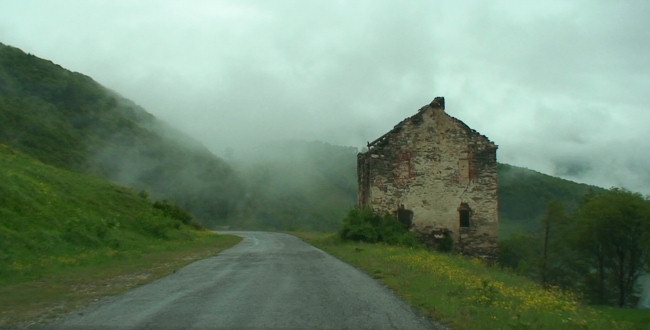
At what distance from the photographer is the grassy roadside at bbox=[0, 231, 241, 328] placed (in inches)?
431

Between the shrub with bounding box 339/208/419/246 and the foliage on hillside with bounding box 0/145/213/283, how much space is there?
10203 mm

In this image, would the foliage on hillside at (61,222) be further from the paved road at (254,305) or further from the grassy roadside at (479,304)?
the grassy roadside at (479,304)

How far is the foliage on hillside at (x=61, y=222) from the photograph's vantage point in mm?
19484

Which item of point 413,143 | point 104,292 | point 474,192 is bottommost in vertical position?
point 104,292

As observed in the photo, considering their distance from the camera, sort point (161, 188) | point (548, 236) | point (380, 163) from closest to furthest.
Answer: point (380, 163), point (548, 236), point (161, 188)

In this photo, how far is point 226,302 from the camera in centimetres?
1191

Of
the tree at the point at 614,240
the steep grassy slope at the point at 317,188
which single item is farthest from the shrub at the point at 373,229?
the steep grassy slope at the point at 317,188

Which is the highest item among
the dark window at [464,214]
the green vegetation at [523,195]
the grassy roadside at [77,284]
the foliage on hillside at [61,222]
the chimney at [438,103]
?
the chimney at [438,103]

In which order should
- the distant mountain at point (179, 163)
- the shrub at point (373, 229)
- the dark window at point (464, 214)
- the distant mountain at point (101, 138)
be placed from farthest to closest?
1. the distant mountain at point (179, 163)
2. the distant mountain at point (101, 138)
3. the dark window at point (464, 214)
4. the shrub at point (373, 229)

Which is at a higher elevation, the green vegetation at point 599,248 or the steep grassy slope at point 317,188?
the steep grassy slope at point 317,188

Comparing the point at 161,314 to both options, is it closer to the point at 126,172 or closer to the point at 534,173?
the point at 534,173

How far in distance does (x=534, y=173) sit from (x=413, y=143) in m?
→ 39.2

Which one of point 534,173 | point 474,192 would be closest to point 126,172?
point 534,173

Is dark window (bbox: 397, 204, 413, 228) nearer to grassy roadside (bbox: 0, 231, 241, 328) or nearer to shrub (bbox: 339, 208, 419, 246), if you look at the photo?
shrub (bbox: 339, 208, 419, 246)
